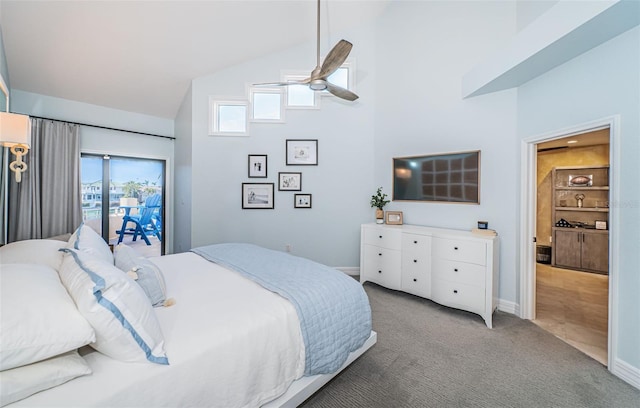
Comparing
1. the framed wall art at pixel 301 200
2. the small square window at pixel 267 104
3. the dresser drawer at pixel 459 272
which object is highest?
the small square window at pixel 267 104

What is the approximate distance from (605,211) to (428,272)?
381cm

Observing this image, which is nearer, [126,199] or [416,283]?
[416,283]

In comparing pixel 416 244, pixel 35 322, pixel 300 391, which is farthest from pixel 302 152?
pixel 35 322

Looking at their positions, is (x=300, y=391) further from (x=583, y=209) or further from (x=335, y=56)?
(x=583, y=209)

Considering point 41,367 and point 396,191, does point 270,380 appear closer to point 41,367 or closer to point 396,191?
point 41,367

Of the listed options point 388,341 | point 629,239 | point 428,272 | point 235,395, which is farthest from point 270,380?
point 629,239

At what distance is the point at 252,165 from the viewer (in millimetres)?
4164

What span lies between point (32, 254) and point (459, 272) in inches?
141

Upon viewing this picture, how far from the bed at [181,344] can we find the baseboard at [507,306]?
2.03 metres

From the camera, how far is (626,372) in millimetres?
1851

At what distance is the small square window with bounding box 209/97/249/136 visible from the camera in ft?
13.6

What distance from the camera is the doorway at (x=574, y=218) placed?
386 cm

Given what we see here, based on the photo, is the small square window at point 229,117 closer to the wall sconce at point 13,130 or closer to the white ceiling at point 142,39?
the white ceiling at point 142,39

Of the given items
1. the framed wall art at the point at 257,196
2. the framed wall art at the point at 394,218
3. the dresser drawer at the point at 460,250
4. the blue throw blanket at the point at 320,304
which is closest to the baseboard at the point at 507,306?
the dresser drawer at the point at 460,250
